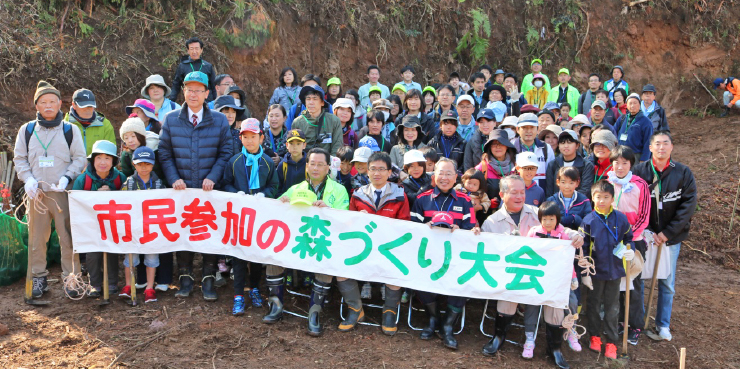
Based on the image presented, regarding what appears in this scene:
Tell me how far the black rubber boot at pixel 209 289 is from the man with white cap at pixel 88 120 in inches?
80.3

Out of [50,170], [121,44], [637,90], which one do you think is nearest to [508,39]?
[637,90]

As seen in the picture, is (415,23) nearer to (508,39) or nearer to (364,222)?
(508,39)

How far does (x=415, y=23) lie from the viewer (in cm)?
1295

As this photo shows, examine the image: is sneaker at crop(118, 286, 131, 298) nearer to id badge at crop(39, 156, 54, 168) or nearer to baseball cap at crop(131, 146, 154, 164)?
baseball cap at crop(131, 146, 154, 164)

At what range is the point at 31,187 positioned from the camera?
5.70 m

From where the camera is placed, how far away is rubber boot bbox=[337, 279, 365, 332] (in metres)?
5.57

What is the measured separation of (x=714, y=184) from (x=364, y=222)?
8.45 meters

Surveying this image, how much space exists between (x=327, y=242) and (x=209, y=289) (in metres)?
1.52

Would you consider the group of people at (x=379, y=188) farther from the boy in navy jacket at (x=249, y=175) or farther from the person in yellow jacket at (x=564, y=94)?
the person in yellow jacket at (x=564, y=94)

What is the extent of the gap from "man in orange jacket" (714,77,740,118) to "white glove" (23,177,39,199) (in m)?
15.2

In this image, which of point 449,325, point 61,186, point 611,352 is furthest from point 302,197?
point 611,352

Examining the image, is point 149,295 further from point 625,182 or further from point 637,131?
point 637,131

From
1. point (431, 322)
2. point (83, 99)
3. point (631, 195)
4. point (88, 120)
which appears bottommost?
point (431, 322)

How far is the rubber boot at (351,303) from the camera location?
557cm
